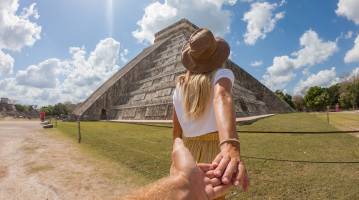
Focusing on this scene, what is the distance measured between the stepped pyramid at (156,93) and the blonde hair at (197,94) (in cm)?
956

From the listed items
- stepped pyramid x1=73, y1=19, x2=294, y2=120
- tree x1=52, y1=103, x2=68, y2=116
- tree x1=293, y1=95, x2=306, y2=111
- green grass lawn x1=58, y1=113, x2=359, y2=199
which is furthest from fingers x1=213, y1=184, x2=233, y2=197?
tree x1=293, y1=95, x2=306, y2=111

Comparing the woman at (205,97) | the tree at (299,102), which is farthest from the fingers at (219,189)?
the tree at (299,102)

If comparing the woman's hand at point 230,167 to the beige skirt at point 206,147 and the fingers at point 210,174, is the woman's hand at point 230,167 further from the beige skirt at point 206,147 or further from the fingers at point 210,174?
the beige skirt at point 206,147

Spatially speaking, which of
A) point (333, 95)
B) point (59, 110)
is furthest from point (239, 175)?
point (59, 110)

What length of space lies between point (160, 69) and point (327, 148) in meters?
13.4

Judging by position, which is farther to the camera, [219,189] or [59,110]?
[59,110]

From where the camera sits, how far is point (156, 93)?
42.9 feet

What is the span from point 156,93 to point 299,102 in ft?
156

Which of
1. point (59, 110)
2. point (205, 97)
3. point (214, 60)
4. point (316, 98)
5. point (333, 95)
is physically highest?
point (333, 95)

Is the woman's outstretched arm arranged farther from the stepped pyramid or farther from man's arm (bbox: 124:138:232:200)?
the stepped pyramid

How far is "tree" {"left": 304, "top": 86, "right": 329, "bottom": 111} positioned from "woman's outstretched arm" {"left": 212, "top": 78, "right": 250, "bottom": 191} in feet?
161

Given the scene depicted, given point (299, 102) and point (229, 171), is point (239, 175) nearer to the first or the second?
point (229, 171)

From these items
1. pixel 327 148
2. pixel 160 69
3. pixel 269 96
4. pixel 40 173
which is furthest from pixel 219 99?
pixel 269 96

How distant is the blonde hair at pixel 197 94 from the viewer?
1.35m
